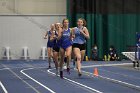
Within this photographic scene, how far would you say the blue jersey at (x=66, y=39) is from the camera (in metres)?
15.2

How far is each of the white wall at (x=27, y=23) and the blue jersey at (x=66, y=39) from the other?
16252 mm

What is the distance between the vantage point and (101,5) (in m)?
32.2

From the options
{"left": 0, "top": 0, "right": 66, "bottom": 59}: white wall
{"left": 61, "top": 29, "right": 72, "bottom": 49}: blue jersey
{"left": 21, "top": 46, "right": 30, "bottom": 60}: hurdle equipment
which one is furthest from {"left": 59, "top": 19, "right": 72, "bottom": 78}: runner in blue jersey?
{"left": 0, "top": 0, "right": 66, "bottom": 59}: white wall

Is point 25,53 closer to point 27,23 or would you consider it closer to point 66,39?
→ point 27,23

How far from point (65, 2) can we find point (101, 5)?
2386mm

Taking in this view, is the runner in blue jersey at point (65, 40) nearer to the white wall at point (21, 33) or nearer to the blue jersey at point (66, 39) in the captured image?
the blue jersey at point (66, 39)

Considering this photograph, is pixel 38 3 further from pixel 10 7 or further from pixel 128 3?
pixel 128 3

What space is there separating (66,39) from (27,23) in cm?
1669

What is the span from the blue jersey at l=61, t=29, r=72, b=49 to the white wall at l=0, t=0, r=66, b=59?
640 inches

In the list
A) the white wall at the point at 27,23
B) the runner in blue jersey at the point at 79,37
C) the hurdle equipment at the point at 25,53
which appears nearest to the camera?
the runner in blue jersey at the point at 79,37

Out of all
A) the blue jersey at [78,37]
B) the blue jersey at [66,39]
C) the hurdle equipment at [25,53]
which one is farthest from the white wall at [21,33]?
the blue jersey at [66,39]

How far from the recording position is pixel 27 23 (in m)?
31.6

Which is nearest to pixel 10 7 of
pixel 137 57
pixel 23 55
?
pixel 23 55

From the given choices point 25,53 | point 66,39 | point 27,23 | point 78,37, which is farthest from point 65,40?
point 27,23
